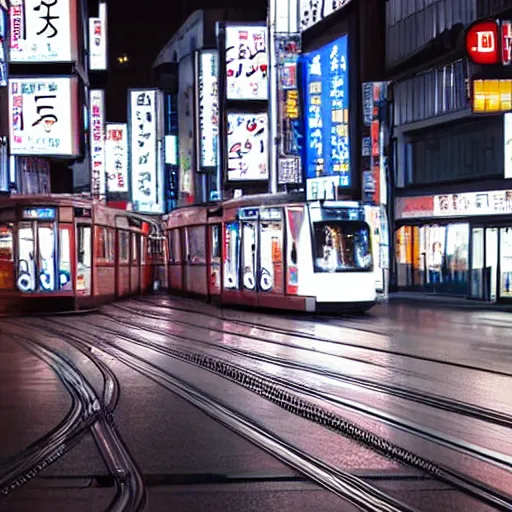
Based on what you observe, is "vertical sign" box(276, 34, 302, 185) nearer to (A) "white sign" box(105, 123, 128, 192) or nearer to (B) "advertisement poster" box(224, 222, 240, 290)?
(B) "advertisement poster" box(224, 222, 240, 290)

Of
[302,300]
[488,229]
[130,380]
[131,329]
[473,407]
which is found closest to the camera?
[473,407]

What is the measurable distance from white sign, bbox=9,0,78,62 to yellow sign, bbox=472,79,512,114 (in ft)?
37.9

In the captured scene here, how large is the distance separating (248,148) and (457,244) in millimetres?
8857

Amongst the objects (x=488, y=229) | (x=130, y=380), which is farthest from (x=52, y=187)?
(x=130, y=380)

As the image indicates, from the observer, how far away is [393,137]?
33.6 metres

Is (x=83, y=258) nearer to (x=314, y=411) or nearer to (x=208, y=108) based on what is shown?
(x=314, y=411)

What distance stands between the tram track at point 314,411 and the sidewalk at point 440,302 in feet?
42.3

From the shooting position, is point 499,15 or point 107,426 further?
point 499,15

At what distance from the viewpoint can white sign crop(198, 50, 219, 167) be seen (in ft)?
132

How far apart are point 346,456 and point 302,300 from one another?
14.9 m

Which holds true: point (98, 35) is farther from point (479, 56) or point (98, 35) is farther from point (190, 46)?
point (479, 56)

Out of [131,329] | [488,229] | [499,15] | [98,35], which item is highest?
[98,35]

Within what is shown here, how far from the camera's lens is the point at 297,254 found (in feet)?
70.4

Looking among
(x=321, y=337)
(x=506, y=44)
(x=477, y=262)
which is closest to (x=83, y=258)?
(x=321, y=337)
